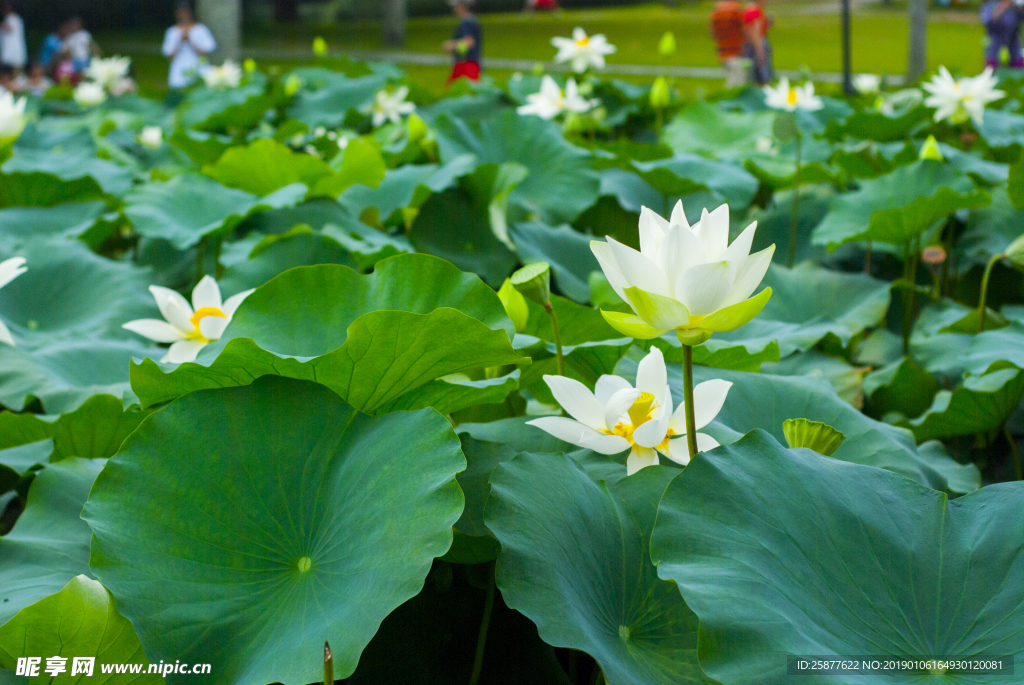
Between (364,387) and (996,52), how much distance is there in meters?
7.80

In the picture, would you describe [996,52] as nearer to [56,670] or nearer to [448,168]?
[448,168]

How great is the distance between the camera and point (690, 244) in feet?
2.53

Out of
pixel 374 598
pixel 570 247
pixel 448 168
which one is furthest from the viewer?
pixel 448 168

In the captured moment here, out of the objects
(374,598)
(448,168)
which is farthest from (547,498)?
(448,168)

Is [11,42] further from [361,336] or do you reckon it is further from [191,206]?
[361,336]

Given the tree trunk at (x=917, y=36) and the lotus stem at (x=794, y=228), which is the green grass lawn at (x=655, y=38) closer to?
the tree trunk at (x=917, y=36)

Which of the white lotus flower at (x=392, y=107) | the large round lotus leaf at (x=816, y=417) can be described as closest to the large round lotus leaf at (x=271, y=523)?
the large round lotus leaf at (x=816, y=417)

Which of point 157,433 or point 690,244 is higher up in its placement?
point 690,244

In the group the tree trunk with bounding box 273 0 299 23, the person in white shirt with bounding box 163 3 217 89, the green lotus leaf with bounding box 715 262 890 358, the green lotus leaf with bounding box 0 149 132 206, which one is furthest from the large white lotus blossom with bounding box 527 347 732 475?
the tree trunk with bounding box 273 0 299 23

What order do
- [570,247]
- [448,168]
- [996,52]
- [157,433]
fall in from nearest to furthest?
1. [157,433]
2. [570,247]
3. [448,168]
4. [996,52]

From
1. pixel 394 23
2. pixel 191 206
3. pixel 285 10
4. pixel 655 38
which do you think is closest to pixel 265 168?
pixel 191 206

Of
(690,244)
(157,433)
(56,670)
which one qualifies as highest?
(690,244)

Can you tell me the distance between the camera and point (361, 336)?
0.80 m

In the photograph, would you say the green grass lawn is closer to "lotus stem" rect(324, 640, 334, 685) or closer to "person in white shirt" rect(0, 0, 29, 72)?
"person in white shirt" rect(0, 0, 29, 72)
